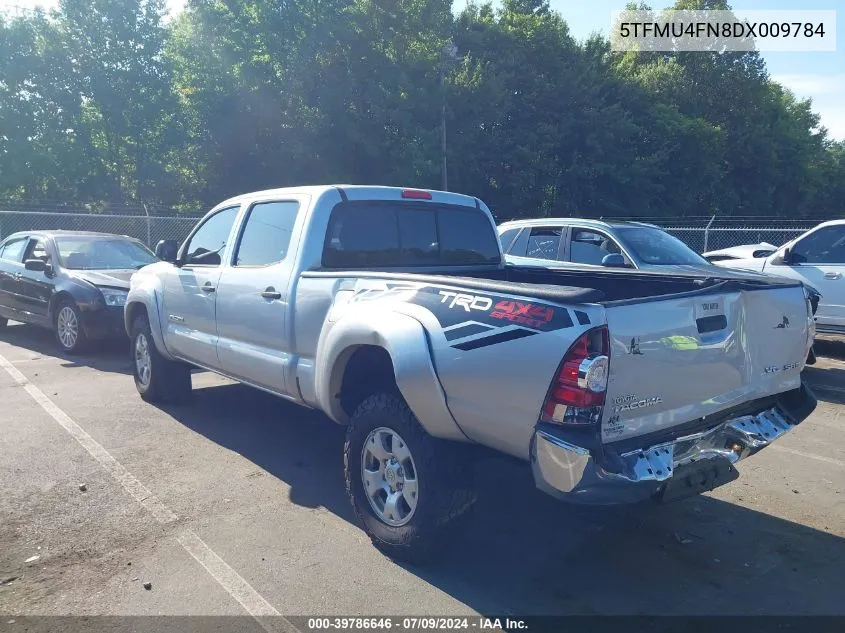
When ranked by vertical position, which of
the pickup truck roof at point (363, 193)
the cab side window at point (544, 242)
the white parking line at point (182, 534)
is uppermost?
the pickup truck roof at point (363, 193)

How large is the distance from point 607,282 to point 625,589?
213 cm

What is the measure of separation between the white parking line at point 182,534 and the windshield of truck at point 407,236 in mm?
1893

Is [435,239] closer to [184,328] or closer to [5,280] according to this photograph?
[184,328]

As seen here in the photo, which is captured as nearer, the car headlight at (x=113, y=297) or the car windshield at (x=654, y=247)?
the car windshield at (x=654, y=247)

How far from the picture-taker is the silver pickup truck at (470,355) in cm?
306

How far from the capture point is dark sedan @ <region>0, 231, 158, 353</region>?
372 inches

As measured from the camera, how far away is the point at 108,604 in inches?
135

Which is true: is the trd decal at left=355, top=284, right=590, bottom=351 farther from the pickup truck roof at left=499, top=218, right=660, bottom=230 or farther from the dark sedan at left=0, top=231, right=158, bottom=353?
the dark sedan at left=0, top=231, right=158, bottom=353

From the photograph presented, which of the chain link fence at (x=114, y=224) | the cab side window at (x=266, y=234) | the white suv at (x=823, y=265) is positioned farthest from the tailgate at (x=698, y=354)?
the chain link fence at (x=114, y=224)

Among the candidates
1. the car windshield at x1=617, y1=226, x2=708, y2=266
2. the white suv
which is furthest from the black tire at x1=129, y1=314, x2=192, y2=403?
the white suv

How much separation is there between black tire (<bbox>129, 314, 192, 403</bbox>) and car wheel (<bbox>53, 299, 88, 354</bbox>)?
115 inches

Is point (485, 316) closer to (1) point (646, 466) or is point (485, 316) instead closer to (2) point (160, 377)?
(1) point (646, 466)

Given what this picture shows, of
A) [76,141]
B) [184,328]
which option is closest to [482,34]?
[76,141]

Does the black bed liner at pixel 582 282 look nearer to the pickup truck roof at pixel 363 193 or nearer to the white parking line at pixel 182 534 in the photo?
the pickup truck roof at pixel 363 193
